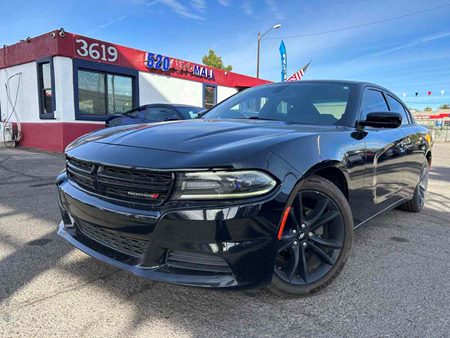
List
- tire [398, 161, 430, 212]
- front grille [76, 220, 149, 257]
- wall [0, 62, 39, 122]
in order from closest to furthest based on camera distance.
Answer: front grille [76, 220, 149, 257] < tire [398, 161, 430, 212] < wall [0, 62, 39, 122]

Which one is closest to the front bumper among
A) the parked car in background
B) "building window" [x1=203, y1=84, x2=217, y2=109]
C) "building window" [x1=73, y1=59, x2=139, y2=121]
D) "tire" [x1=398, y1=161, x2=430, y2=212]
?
"tire" [x1=398, y1=161, x2=430, y2=212]

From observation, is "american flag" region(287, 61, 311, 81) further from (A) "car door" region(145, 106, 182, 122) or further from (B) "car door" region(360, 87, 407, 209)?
(B) "car door" region(360, 87, 407, 209)

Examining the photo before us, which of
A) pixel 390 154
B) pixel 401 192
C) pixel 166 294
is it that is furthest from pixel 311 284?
pixel 401 192

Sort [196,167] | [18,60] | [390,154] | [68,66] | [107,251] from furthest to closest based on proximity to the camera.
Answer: [18,60] < [68,66] < [390,154] < [107,251] < [196,167]

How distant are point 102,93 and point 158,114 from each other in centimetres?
388

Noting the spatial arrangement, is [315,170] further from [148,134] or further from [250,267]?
[148,134]

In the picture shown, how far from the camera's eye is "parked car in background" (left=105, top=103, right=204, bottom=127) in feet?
27.5

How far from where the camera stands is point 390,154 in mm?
3240

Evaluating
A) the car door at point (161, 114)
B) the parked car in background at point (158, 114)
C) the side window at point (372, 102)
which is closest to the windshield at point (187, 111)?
the parked car in background at point (158, 114)

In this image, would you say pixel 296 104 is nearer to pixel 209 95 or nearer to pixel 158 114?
pixel 158 114

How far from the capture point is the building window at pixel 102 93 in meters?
10.9

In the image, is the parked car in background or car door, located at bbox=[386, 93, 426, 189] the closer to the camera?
car door, located at bbox=[386, 93, 426, 189]

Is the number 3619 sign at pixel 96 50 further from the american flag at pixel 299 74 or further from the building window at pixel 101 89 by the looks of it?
the american flag at pixel 299 74

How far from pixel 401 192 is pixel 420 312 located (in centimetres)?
175
